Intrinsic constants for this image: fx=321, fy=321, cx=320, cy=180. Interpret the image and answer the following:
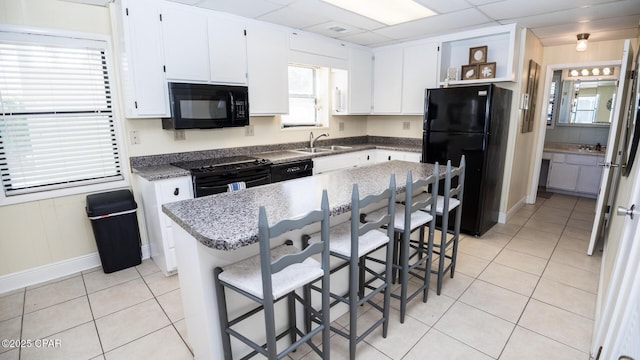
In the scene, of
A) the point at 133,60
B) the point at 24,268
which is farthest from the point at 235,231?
the point at 24,268

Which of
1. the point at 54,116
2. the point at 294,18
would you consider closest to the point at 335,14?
the point at 294,18

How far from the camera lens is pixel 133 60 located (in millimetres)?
2686

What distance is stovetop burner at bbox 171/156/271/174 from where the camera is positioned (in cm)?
292

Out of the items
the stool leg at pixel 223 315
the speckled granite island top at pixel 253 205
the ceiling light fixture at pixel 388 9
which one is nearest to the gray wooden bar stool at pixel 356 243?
the speckled granite island top at pixel 253 205

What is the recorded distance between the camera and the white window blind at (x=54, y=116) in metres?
2.57

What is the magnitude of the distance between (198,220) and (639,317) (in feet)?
5.12

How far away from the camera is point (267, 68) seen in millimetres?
3541

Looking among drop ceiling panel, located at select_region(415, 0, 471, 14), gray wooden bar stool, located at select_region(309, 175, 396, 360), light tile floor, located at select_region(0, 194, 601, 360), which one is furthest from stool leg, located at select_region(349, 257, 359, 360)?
drop ceiling panel, located at select_region(415, 0, 471, 14)

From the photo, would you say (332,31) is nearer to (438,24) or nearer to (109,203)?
(438,24)

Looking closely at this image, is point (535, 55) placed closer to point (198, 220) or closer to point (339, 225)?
point (339, 225)

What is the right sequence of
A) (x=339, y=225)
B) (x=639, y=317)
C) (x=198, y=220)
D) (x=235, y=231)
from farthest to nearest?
(x=339, y=225) → (x=198, y=220) → (x=235, y=231) → (x=639, y=317)

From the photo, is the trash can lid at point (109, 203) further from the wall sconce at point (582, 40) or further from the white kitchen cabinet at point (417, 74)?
the wall sconce at point (582, 40)

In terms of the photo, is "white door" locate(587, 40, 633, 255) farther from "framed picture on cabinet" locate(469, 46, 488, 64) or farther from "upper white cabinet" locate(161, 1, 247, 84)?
"upper white cabinet" locate(161, 1, 247, 84)

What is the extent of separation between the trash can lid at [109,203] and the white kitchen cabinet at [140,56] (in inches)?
28.6
